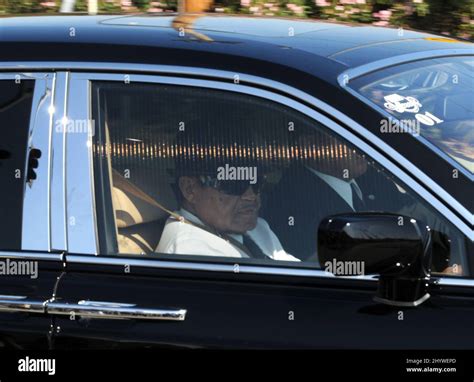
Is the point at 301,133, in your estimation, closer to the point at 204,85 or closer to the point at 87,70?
the point at 204,85

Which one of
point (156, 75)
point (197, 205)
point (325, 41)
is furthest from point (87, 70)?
point (325, 41)

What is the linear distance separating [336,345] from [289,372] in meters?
0.13

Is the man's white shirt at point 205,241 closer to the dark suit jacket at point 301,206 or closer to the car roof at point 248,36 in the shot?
the dark suit jacket at point 301,206

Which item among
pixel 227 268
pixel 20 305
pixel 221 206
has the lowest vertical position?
pixel 20 305

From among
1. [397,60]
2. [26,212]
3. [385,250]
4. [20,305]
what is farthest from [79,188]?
[397,60]

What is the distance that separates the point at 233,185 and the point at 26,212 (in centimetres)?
59

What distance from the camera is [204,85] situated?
9.05 feet

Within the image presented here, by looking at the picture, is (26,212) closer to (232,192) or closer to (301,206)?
(232,192)

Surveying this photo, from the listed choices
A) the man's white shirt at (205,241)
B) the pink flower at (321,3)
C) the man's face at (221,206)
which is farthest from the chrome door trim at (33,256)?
the pink flower at (321,3)

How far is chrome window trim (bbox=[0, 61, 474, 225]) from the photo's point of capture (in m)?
2.51

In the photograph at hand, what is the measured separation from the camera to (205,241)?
2.80 meters

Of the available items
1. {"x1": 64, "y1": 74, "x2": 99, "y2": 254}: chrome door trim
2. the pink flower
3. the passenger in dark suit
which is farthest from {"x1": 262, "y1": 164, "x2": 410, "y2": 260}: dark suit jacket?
the pink flower

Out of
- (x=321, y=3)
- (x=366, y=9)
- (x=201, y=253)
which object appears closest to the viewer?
(x=201, y=253)

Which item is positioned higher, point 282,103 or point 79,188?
point 282,103
